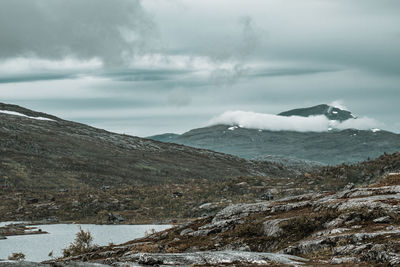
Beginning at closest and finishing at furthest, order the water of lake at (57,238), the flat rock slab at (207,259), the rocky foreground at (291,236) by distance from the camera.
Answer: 1. the flat rock slab at (207,259)
2. the rocky foreground at (291,236)
3. the water of lake at (57,238)

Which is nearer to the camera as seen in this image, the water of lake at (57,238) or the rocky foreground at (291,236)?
the rocky foreground at (291,236)

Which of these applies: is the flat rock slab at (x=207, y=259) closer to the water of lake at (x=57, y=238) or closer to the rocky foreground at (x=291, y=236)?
the rocky foreground at (x=291, y=236)

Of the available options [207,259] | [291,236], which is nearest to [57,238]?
[291,236]

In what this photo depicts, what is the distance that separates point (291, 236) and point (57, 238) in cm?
8340

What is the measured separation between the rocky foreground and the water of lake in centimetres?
4677

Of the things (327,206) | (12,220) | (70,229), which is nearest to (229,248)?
(327,206)

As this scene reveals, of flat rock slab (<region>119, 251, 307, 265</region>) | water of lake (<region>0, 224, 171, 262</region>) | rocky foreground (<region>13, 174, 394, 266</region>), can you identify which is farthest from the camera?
water of lake (<region>0, 224, 171, 262</region>)

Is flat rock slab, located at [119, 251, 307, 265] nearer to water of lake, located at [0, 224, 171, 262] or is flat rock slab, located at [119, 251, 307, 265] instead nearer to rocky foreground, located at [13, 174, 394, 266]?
rocky foreground, located at [13, 174, 394, 266]

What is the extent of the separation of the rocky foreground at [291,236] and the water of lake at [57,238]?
46.8m

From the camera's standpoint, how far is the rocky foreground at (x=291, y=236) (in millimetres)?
27797

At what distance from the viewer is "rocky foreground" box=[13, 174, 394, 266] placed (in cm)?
2780

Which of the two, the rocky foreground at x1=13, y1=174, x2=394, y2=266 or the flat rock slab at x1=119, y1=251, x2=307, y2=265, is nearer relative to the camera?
the flat rock slab at x1=119, y1=251, x2=307, y2=265

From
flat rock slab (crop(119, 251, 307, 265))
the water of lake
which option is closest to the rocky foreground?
flat rock slab (crop(119, 251, 307, 265))

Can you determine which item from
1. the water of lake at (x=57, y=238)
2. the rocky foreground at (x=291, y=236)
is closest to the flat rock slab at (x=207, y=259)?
the rocky foreground at (x=291, y=236)
